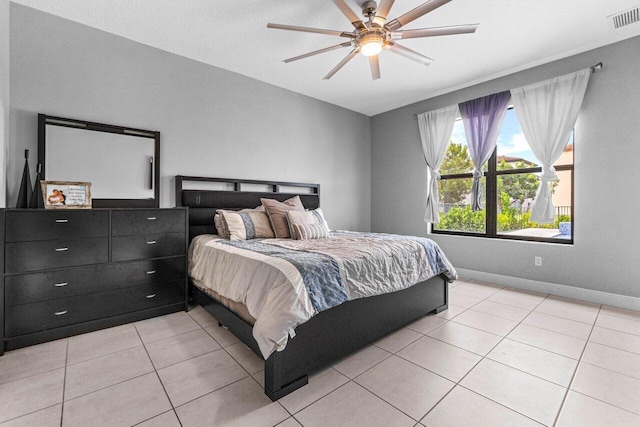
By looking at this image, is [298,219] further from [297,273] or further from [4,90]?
[4,90]

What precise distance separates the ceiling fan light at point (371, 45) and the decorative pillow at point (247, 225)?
76.7 inches

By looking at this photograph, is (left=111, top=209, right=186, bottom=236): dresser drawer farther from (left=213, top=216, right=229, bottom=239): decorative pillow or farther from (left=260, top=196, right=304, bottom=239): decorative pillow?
(left=260, top=196, right=304, bottom=239): decorative pillow

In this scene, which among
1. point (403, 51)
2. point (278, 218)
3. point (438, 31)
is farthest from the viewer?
point (278, 218)

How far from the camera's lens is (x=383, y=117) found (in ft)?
17.2

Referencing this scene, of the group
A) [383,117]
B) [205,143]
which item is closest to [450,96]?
[383,117]

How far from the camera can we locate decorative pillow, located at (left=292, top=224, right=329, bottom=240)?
307 cm

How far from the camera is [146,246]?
264 cm

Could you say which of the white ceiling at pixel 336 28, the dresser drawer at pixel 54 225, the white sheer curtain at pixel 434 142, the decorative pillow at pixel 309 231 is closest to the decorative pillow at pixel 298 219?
the decorative pillow at pixel 309 231

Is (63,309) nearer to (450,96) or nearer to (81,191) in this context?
(81,191)

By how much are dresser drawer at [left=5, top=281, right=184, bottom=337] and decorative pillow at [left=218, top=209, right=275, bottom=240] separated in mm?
725

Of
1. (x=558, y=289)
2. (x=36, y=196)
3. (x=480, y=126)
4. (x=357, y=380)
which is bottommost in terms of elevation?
(x=357, y=380)

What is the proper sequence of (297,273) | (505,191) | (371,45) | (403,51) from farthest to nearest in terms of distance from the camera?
(505,191)
(403,51)
(371,45)
(297,273)

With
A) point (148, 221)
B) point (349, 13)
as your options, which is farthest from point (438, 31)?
point (148, 221)

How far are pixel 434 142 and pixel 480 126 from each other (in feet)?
2.18
